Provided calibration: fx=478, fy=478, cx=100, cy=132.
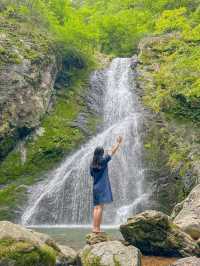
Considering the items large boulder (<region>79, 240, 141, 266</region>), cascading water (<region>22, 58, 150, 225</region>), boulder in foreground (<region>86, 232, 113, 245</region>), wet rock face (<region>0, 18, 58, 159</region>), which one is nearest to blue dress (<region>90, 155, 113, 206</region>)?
boulder in foreground (<region>86, 232, 113, 245</region>)

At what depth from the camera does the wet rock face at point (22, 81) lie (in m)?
25.0

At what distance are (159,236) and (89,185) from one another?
12578mm

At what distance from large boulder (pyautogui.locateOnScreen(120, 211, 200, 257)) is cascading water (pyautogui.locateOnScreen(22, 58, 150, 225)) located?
10.5 meters

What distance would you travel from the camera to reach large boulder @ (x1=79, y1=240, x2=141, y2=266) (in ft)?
27.7

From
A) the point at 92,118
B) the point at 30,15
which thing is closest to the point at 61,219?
the point at 92,118

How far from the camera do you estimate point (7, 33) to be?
28188mm

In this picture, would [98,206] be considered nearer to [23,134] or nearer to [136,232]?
[136,232]

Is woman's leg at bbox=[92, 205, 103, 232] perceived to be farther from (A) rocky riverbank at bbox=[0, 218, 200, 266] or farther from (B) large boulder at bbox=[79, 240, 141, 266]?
(B) large boulder at bbox=[79, 240, 141, 266]

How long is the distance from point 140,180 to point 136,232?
42.2 feet

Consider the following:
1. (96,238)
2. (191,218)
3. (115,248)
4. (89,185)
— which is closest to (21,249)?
(115,248)

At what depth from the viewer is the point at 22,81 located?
85.5 ft

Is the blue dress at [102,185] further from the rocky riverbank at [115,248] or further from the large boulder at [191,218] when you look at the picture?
the large boulder at [191,218]

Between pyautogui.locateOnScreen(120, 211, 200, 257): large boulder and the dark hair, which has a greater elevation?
the dark hair

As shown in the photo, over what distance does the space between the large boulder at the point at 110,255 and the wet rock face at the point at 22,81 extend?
53.0 ft
